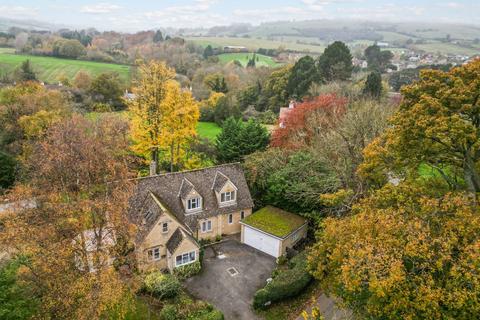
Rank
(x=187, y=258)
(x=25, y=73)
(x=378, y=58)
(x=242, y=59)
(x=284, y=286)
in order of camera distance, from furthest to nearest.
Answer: (x=242, y=59) < (x=378, y=58) < (x=25, y=73) < (x=187, y=258) < (x=284, y=286)

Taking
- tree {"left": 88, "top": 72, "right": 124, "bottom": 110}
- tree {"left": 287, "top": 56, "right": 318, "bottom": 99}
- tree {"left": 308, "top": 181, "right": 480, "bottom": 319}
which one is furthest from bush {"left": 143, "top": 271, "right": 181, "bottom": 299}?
tree {"left": 88, "top": 72, "right": 124, "bottom": 110}

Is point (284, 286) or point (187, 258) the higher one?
point (284, 286)

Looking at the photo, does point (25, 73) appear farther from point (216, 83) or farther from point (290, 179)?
point (290, 179)

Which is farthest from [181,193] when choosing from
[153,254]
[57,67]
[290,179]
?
[57,67]

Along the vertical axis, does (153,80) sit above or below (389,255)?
above

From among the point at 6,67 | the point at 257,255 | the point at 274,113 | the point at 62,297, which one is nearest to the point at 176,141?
the point at 257,255

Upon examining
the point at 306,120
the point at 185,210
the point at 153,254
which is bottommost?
the point at 153,254

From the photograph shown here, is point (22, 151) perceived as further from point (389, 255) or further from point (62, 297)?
point (389, 255)
